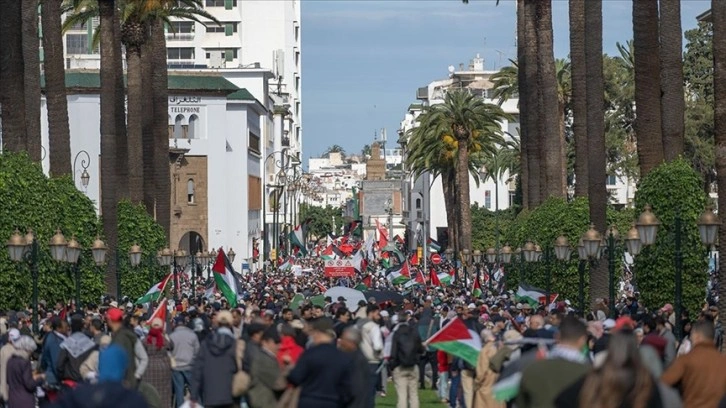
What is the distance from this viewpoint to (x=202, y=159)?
93.5 m

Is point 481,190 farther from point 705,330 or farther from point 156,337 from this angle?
point 705,330

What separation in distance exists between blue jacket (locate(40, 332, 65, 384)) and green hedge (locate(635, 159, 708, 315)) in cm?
1565

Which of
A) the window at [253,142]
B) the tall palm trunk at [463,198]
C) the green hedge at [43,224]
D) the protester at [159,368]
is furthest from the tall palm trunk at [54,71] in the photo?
the window at [253,142]

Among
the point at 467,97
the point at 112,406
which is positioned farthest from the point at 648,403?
the point at 467,97

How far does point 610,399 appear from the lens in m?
9.49

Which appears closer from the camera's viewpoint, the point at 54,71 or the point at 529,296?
the point at 529,296

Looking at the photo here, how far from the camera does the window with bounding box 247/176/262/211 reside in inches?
3917

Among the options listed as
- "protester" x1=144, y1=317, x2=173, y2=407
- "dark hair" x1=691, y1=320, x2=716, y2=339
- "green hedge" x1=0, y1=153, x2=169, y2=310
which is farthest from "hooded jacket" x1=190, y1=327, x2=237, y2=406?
"green hedge" x1=0, y1=153, x2=169, y2=310

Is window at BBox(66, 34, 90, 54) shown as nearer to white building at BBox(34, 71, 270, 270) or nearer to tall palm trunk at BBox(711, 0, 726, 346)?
white building at BBox(34, 71, 270, 270)

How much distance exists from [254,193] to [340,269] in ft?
126

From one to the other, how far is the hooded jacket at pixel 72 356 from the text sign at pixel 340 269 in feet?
163

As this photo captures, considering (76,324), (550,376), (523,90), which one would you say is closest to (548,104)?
(523,90)

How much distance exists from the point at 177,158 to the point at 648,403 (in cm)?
7983

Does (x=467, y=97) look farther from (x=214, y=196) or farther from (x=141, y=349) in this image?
(x=141, y=349)
